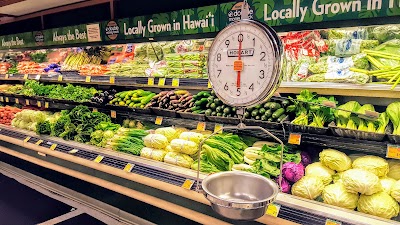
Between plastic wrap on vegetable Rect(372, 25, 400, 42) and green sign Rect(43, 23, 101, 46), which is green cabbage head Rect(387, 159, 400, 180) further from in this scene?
green sign Rect(43, 23, 101, 46)

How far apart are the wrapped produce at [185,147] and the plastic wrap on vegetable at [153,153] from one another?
136 mm

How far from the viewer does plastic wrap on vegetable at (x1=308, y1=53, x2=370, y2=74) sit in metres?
2.07

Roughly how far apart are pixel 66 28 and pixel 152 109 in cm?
233

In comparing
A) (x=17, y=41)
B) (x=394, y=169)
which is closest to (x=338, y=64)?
(x=394, y=169)

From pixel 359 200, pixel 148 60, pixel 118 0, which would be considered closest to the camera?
pixel 359 200

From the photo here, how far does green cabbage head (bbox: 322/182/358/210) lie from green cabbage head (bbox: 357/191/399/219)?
0.05 metres

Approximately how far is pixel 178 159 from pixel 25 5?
3.55 metres

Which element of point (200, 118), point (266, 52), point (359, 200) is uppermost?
point (266, 52)

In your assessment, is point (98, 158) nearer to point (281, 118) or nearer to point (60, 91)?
point (281, 118)

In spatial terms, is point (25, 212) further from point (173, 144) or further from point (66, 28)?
point (66, 28)

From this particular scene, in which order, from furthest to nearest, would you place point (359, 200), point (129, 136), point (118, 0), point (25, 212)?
1. point (118, 0)
2. point (25, 212)
3. point (129, 136)
4. point (359, 200)

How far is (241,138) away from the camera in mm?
2508

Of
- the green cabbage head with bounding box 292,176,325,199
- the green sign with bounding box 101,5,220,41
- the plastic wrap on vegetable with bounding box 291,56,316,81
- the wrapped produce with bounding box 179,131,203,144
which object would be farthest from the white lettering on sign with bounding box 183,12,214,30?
the green cabbage head with bounding box 292,176,325,199

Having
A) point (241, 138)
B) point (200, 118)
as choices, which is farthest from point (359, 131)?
point (200, 118)
